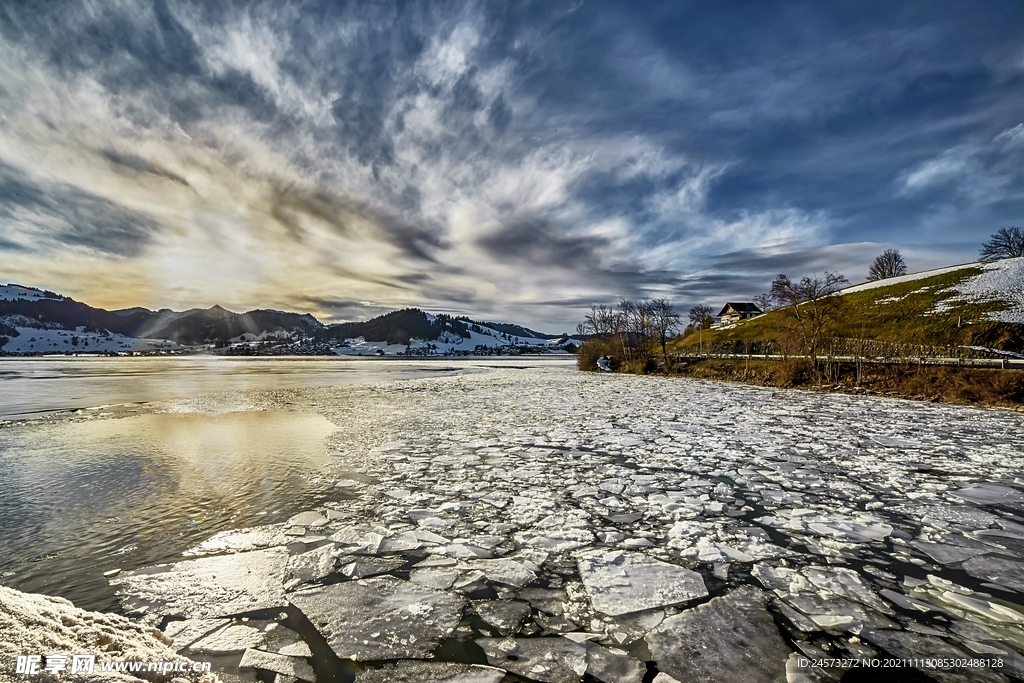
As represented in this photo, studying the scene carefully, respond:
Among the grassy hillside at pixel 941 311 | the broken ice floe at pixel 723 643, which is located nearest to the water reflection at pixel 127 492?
the broken ice floe at pixel 723 643

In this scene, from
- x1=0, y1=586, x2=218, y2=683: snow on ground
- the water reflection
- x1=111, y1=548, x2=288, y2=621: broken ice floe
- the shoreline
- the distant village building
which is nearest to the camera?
x1=0, y1=586, x2=218, y2=683: snow on ground

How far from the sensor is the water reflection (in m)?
3.76

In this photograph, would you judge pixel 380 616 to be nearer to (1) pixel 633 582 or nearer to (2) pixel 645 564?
(1) pixel 633 582

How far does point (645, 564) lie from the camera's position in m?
3.69

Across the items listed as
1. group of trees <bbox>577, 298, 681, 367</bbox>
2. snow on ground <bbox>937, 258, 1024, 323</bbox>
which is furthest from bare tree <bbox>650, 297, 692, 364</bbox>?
snow on ground <bbox>937, 258, 1024, 323</bbox>

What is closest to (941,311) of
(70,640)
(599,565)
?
(599,565)

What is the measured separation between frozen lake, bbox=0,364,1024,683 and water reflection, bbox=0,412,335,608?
0.09m

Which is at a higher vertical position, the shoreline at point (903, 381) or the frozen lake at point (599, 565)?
the shoreline at point (903, 381)

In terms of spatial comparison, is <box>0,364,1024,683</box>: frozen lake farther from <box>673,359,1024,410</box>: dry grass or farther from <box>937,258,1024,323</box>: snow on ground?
<box>937,258,1024,323</box>: snow on ground

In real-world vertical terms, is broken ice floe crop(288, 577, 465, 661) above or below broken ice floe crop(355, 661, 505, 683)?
below

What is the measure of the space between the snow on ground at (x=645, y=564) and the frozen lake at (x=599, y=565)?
2 centimetres

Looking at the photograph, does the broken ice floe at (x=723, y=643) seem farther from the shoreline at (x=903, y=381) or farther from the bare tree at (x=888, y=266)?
the bare tree at (x=888, y=266)

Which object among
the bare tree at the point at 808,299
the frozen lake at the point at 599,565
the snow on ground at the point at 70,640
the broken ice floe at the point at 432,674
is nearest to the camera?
the snow on ground at the point at 70,640

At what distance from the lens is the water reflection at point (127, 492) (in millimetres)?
3760
